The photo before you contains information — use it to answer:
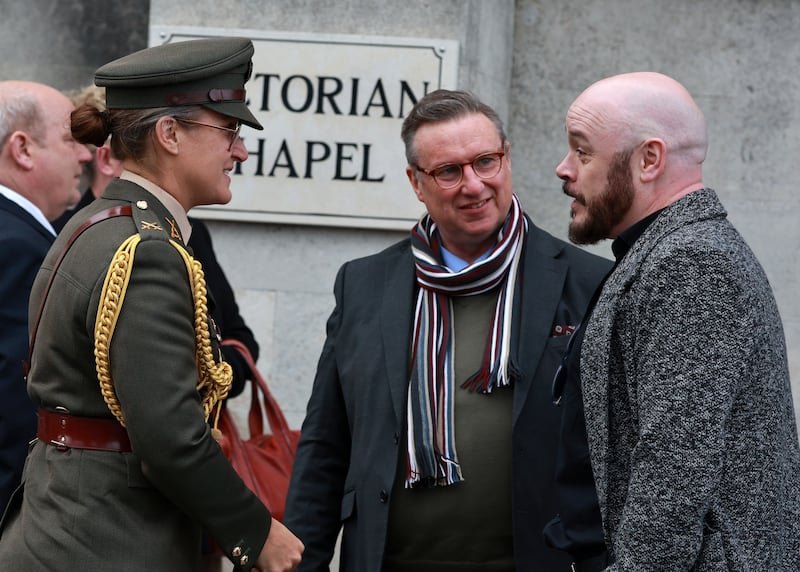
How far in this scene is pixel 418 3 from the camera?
479 cm

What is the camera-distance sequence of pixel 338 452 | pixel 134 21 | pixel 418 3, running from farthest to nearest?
pixel 134 21 < pixel 418 3 < pixel 338 452

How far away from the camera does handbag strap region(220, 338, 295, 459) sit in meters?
4.08

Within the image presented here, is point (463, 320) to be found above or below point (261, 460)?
above

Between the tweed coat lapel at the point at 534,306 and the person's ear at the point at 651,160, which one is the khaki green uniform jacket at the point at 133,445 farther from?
the person's ear at the point at 651,160

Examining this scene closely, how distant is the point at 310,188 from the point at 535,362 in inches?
79.0

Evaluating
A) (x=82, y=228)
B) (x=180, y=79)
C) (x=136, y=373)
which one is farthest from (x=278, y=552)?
(x=180, y=79)

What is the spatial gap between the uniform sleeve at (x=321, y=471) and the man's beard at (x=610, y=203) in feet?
3.23

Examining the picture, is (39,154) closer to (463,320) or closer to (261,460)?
(261,460)

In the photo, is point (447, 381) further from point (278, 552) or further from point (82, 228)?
point (82, 228)

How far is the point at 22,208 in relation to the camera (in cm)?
357

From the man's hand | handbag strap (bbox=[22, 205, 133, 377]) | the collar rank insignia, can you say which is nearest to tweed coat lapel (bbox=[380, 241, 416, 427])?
the man's hand

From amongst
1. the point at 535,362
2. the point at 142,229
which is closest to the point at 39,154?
the point at 142,229

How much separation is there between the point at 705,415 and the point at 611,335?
259 millimetres

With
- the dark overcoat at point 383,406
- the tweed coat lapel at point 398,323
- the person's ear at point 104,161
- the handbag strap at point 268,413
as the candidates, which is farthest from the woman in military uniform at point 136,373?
the person's ear at point 104,161
